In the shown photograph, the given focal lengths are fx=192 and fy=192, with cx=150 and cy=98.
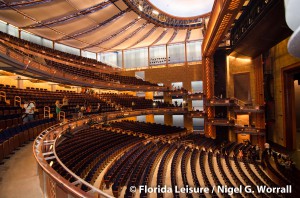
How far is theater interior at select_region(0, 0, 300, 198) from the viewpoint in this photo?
18.5ft

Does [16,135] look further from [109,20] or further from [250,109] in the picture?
[250,109]

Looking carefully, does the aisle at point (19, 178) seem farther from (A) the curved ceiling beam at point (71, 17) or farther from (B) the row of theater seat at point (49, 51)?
(A) the curved ceiling beam at point (71, 17)

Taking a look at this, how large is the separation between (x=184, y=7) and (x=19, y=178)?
19055 millimetres

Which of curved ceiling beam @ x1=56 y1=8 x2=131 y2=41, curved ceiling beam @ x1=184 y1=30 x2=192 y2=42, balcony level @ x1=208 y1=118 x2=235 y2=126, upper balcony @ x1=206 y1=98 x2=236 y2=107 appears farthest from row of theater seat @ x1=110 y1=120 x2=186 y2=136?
curved ceiling beam @ x1=184 y1=30 x2=192 y2=42

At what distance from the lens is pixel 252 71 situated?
52.4 feet

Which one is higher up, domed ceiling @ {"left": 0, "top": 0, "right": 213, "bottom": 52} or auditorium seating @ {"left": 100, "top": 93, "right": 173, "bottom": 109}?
domed ceiling @ {"left": 0, "top": 0, "right": 213, "bottom": 52}

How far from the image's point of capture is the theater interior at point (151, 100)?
5652 mm

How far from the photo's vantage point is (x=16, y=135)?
505 cm

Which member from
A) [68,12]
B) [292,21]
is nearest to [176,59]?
[68,12]

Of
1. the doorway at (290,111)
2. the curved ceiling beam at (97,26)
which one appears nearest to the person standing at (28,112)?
the curved ceiling beam at (97,26)

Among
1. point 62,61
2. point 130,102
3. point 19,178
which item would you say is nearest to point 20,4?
point 62,61

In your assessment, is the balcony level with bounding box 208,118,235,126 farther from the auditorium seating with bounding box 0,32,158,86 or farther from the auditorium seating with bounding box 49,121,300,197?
the auditorium seating with bounding box 0,32,158,86

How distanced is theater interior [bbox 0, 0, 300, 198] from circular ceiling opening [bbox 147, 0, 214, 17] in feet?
0.32

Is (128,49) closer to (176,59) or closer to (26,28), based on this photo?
(176,59)
